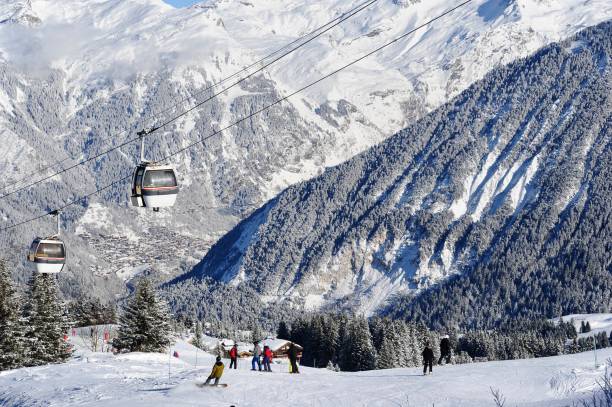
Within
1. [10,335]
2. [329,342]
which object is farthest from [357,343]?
[10,335]

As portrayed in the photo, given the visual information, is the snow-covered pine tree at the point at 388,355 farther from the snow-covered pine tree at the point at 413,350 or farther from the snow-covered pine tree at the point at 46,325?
the snow-covered pine tree at the point at 46,325

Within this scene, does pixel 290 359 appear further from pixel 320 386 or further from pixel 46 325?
pixel 46 325

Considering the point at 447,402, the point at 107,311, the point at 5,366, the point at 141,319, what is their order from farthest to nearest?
the point at 107,311
the point at 141,319
the point at 5,366
the point at 447,402

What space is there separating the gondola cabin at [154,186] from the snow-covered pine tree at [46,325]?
33.6 metres

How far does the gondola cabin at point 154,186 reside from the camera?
50.1 metres

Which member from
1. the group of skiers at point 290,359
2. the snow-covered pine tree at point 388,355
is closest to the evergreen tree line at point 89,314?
the snow-covered pine tree at point 388,355

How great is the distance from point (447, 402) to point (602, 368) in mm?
10687

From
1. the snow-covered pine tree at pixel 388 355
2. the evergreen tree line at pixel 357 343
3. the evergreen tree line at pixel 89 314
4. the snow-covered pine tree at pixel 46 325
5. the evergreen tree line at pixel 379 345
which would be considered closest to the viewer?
the snow-covered pine tree at pixel 46 325

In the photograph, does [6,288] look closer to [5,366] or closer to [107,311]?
[5,366]

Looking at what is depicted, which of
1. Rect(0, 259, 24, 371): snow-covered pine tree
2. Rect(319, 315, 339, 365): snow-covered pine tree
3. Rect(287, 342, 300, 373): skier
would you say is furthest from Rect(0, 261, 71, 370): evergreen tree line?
Rect(319, 315, 339, 365): snow-covered pine tree

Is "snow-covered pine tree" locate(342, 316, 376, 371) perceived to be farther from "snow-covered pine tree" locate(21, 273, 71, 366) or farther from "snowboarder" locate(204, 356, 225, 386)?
"snowboarder" locate(204, 356, 225, 386)

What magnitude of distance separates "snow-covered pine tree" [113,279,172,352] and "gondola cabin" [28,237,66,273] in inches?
672

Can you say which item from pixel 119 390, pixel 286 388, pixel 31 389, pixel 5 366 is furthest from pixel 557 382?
pixel 5 366

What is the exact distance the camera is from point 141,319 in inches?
3319
